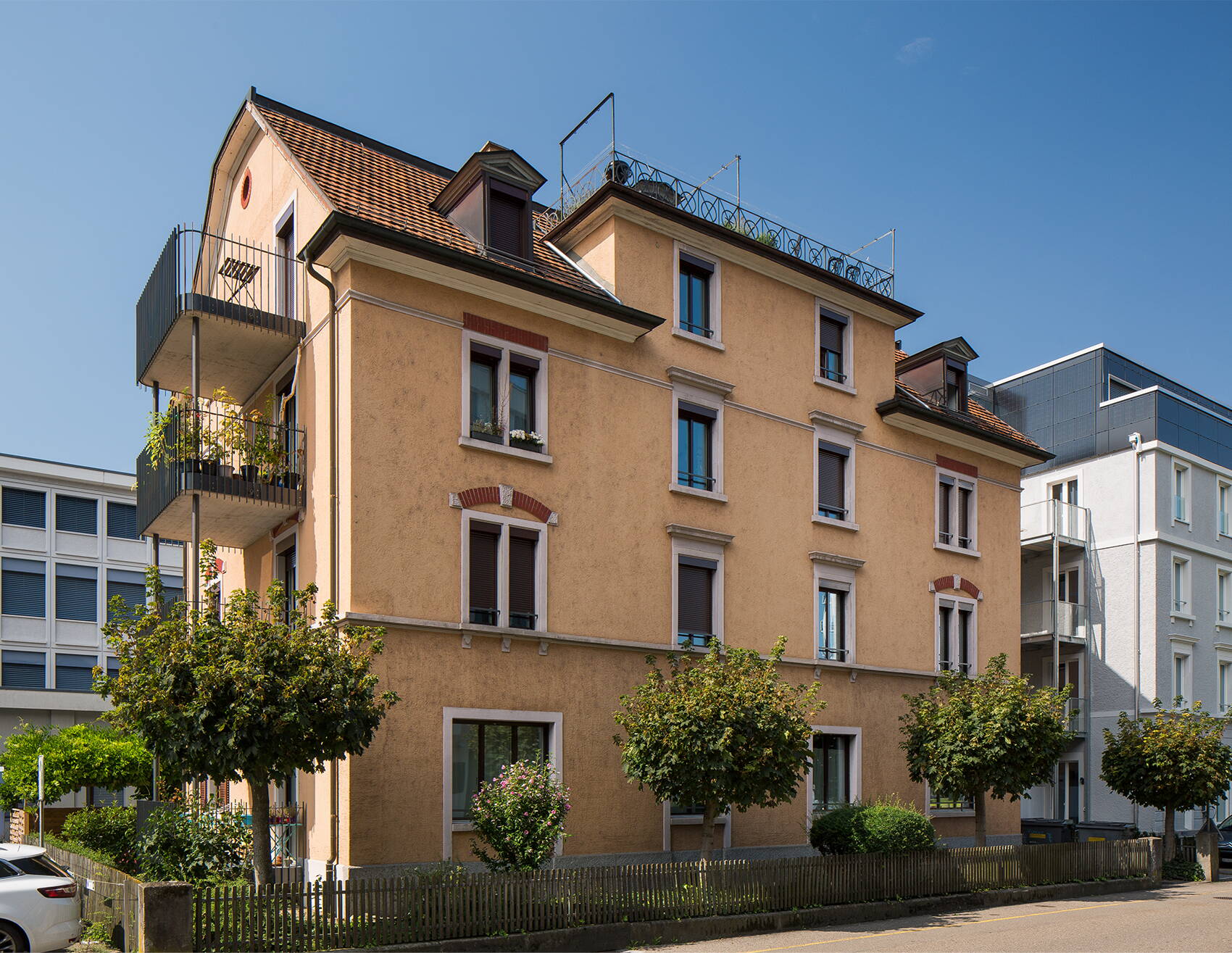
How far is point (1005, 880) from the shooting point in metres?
22.5

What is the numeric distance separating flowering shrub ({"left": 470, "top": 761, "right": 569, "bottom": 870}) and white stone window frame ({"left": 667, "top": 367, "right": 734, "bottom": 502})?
7261 millimetres

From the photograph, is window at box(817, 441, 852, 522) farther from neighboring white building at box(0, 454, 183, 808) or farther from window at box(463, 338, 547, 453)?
neighboring white building at box(0, 454, 183, 808)

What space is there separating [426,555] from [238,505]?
3.57m

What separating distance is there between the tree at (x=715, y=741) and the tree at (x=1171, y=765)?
12741 mm

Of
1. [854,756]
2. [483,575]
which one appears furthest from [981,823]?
[483,575]

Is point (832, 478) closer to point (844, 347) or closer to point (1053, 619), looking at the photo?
point (844, 347)

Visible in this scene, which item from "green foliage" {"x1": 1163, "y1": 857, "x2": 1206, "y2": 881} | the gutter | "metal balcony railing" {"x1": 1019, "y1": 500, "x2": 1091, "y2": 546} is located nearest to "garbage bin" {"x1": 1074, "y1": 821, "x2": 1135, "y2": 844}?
"green foliage" {"x1": 1163, "y1": 857, "x2": 1206, "y2": 881}

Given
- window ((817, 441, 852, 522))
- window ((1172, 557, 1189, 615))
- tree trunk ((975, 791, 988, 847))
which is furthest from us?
window ((1172, 557, 1189, 615))

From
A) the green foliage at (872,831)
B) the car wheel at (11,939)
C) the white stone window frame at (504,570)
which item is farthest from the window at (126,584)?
the car wheel at (11,939)

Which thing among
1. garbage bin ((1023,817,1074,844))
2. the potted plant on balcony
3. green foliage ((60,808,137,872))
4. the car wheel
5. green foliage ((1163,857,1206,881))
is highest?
the potted plant on balcony

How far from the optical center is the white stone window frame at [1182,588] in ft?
118

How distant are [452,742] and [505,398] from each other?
19.8 ft

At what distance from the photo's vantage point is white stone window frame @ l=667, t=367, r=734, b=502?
2228cm

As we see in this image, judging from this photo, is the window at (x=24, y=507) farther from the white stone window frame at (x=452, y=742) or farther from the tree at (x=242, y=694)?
the white stone window frame at (x=452, y=742)
